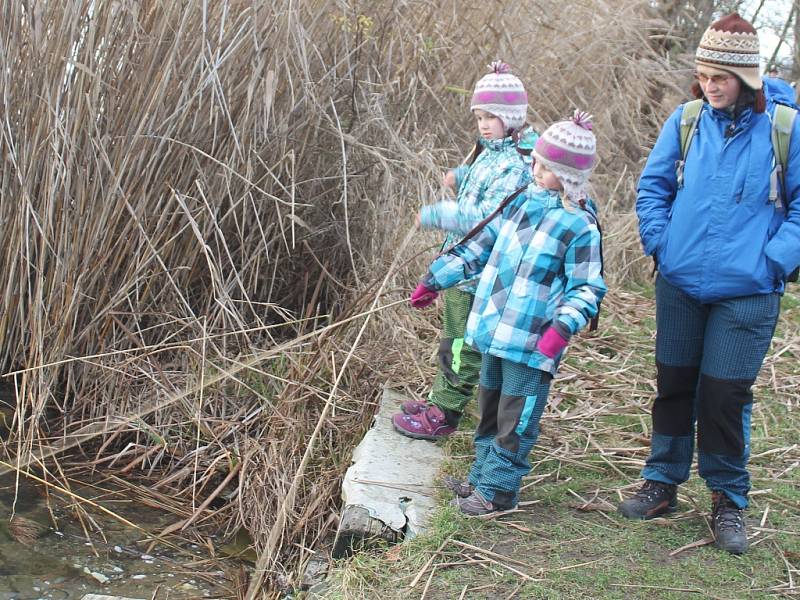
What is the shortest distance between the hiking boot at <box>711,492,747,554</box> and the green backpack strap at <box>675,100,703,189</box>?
1.02 meters

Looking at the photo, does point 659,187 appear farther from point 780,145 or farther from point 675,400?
point 675,400

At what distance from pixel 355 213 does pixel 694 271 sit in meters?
2.18

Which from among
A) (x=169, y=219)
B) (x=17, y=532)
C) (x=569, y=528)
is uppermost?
(x=169, y=219)

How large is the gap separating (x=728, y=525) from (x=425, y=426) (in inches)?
46.9

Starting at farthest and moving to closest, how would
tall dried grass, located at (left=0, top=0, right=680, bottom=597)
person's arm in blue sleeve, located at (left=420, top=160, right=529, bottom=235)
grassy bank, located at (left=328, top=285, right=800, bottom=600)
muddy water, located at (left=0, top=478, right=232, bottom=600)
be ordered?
tall dried grass, located at (left=0, top=0, right=680, bottom=597) → person's arm in blue sleeve, located at (left=420, top=160, right=529, bottom=235) → muddy water, located at (left=0, top=478, right=232, bottom=600) → grassy bank, located at (left=328, top=285, right=800, bottom=600)

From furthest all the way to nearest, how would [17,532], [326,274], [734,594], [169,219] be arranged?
[326,274] → [169,219] → [17,532] → [734,594]

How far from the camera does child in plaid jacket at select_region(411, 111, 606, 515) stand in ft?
9.55

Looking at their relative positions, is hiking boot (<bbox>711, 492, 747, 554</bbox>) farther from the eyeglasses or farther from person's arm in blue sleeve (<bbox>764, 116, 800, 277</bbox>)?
the eyeglasses

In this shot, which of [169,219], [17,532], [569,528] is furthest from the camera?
[169,219]

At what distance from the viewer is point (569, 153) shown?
290cm

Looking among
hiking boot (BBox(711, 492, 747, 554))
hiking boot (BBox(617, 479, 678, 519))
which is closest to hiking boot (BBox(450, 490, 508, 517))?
hiking boot (BBox(617, 479, 678, 519))

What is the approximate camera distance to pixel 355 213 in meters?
4.76

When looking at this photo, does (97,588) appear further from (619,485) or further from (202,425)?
(619,485)

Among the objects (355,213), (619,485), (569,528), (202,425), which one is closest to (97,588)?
(202,425)
